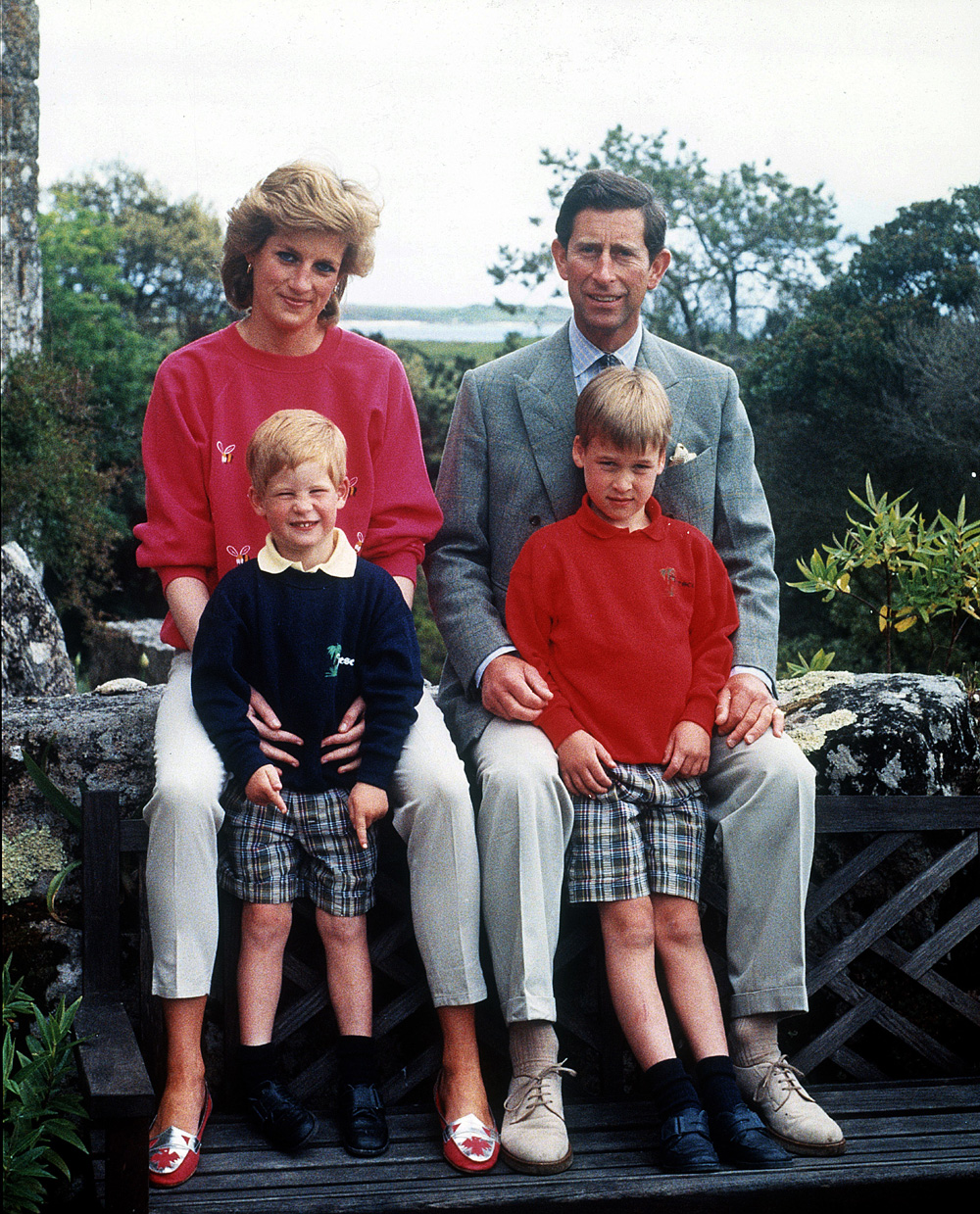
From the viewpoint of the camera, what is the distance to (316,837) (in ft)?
7.45

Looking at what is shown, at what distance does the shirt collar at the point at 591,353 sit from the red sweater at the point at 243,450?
0.42 meters

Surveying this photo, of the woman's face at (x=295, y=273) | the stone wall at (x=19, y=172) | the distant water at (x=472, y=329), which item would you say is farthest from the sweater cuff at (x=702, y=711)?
the stone wall at (x=19, y=172)

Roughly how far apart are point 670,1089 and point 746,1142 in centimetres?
15

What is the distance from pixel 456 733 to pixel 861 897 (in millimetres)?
1055

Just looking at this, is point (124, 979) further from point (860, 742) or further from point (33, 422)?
point (33, 422)

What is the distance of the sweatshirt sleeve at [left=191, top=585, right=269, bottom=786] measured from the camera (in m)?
2.21

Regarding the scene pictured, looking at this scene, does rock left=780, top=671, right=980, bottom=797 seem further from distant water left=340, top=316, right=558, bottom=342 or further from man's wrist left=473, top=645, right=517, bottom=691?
distant water left=340, top=316, right=558, bottom=342

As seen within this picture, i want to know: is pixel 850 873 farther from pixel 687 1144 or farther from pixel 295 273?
pixel 295 273

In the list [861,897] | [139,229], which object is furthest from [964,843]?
[139,229]

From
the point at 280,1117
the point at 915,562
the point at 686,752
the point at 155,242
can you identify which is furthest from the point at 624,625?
the point at 155,242

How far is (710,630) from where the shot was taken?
8.36 feet

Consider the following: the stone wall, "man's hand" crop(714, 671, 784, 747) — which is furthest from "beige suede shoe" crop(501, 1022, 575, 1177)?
the stone wall

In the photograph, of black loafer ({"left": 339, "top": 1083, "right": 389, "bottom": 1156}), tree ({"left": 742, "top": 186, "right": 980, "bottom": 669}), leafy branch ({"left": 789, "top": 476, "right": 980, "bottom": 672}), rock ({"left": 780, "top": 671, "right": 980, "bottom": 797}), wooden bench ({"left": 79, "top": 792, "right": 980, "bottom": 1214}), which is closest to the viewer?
wooden bench ({"left": 79, "top": 792, "right": 980, "bottom": 1214})

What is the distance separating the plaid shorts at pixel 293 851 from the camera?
7.38 feet
